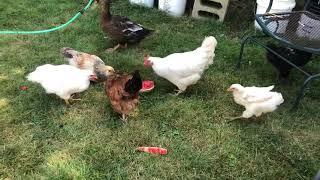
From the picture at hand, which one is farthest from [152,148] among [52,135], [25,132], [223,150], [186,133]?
[25,132]

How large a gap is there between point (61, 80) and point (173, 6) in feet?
9.11

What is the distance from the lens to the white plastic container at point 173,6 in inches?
230

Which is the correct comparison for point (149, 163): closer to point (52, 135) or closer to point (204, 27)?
point (52, 135)

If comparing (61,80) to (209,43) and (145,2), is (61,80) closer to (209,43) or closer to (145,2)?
(209,43)

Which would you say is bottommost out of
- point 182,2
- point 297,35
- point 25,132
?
point 25,132

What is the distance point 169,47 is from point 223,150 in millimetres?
2008

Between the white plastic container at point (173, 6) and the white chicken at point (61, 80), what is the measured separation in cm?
252

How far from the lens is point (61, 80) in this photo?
11.8 ft

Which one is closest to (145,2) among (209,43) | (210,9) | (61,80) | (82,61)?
(210,9)

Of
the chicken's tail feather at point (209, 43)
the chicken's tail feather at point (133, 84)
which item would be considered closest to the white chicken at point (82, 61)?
the chicken's tail feather at point (133, 84)

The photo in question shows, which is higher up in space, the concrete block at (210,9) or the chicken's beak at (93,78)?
the concrete block at (210,9)

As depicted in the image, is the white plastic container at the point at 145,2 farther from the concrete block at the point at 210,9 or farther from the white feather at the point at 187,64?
the white feather at the point at 187,64

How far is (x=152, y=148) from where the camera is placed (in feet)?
11.0

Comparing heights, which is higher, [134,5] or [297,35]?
[297,35]
